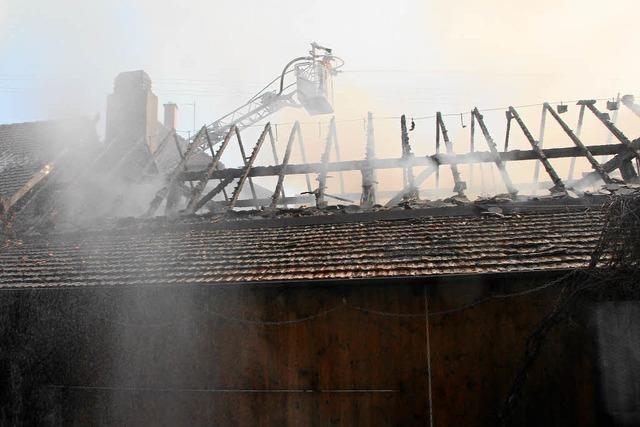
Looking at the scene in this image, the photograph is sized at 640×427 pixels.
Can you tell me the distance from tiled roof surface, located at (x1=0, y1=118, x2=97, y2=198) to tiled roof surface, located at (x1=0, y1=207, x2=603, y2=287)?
5.34m

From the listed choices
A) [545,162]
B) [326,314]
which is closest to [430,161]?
[545,162]

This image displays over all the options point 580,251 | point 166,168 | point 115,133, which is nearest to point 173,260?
point 580,251

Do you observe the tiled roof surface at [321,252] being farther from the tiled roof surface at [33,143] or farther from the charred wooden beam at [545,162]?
the tiled roof surface at [33,143]

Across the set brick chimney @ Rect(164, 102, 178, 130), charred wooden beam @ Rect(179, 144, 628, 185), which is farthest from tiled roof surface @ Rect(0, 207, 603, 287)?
brick chimney @ Rect(164, 102, 178, 130)

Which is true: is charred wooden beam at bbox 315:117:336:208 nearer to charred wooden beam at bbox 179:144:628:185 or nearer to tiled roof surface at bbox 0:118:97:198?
charred wooden beam at bbox 179:144:628:185

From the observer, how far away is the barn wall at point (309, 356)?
22.5 ft

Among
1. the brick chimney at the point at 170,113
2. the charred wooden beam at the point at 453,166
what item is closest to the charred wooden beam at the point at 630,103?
the charred wooden beam at the point at 453,166

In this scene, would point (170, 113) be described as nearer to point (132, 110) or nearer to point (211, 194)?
point (132, 110)

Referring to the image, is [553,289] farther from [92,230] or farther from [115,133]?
[115,133]

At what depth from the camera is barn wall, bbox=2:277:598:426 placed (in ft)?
22.5

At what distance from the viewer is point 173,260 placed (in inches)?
347

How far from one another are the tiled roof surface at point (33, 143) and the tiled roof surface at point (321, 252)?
5.34m

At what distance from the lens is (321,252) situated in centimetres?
824

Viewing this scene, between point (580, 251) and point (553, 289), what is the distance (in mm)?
728
